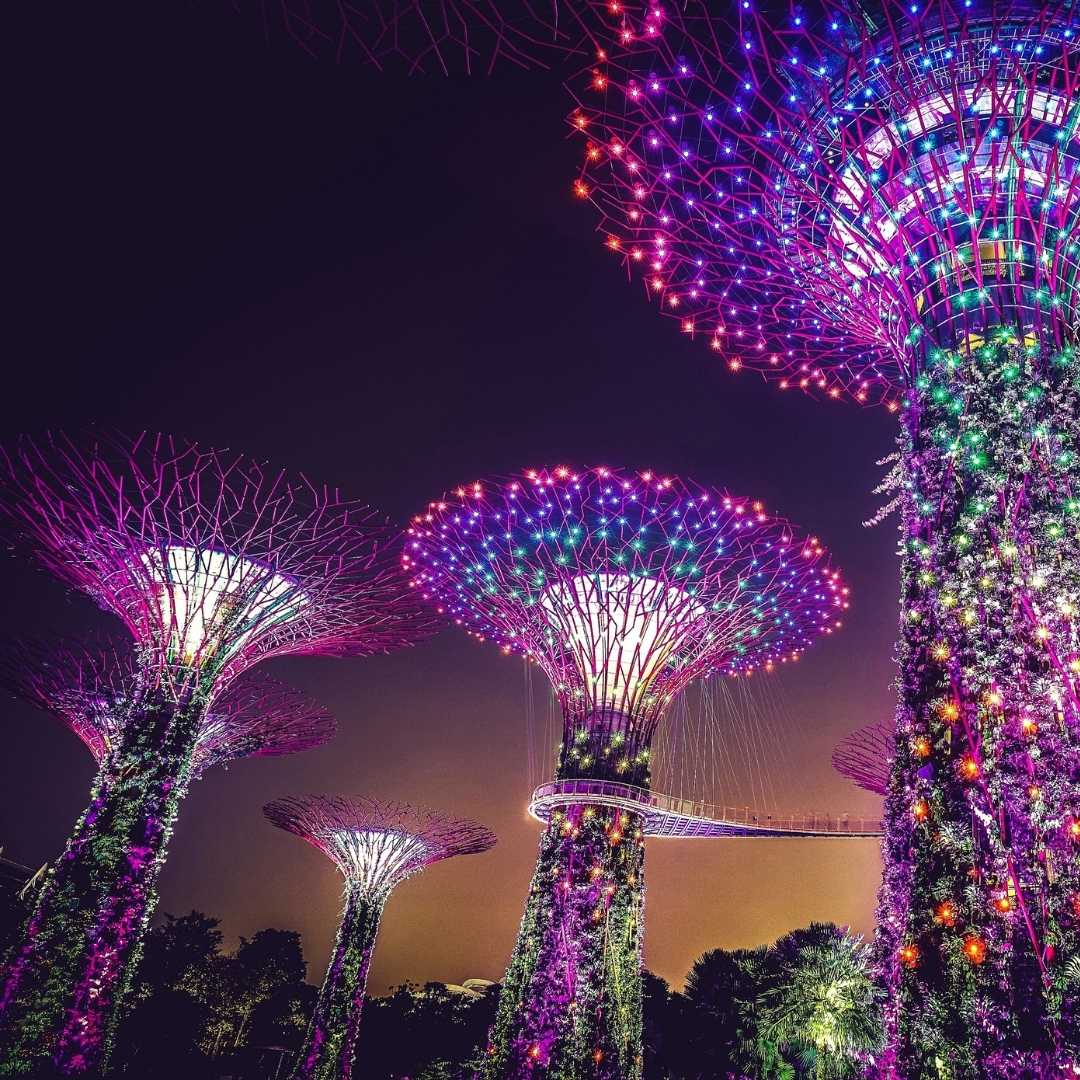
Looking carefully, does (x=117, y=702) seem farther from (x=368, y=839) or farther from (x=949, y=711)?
(x=949, y=711)

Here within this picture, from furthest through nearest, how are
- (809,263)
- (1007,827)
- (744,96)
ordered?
(809,263) < (744,96) < (1007,827)

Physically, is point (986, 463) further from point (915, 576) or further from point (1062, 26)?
point (1062, 26)

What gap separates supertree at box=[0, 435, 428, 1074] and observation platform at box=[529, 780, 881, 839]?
5126 millimetres

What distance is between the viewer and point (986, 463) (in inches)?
296

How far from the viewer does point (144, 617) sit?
1399cm

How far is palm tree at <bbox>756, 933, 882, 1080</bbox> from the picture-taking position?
1716 centimetres

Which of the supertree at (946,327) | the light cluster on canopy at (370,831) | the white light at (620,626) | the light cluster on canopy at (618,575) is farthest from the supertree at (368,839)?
the supertree at (946,327)

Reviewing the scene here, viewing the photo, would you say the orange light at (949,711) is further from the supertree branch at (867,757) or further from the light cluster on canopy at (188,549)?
the supertree branch at (867,757)

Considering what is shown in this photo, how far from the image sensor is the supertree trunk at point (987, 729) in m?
5.45

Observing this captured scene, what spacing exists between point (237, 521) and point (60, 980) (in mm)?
7545

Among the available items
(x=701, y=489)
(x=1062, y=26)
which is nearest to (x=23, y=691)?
(x=701, y=489)

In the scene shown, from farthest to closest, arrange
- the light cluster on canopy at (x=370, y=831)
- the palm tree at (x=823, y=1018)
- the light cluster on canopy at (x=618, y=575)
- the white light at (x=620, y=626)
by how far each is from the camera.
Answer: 1. the light cluster on canopy at (x=370, y=831)
2. the palm tree at (x=823, y=1018)
3. the white light at (x=620, y=626)
4. the light cluster on canopy at (x=618, y=575)

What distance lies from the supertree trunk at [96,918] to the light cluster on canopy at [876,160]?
36.9 feet

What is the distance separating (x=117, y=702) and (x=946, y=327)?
18259 mm
